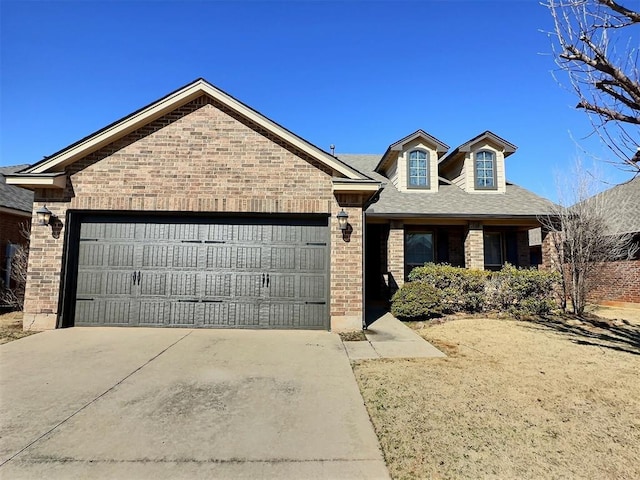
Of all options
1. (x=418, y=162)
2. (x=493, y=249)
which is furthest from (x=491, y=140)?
(x=493, y=249)

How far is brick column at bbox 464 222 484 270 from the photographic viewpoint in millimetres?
11625

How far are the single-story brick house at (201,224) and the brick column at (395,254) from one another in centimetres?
427

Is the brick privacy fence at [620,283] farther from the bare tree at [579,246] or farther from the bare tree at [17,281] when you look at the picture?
the bare tree at [17,281]

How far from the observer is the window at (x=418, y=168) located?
13.0 m

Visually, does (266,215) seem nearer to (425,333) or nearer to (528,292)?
(425,333)

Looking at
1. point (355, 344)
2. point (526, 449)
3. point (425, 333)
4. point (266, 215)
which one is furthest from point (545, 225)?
point (526, 449)

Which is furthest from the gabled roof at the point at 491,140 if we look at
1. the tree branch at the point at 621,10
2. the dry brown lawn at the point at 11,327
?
the dry brown lawn at the point at 11,327

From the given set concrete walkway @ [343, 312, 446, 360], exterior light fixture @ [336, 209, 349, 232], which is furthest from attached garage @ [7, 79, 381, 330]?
concrete walkway @ [343, 312, 446, 360]

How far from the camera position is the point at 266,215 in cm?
759

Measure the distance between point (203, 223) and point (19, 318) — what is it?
18.3ft

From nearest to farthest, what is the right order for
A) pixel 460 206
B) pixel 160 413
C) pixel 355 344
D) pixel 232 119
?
1. pixel 160 413
2. pixel 355 344
3. pixel 232 119
4. pixel 460 206

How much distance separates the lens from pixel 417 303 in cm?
884

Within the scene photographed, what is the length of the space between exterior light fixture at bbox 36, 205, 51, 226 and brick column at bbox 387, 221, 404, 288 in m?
9.55

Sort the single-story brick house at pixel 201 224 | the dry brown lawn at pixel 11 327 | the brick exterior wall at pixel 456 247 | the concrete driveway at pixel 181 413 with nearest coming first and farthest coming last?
1. the concrete driveway at pixel 181 413
2. the dry brown lawn at pixel 11 327
3. the single-story brick house at pixel 201 224
4. the brick exterior wall at pixel 456 247
